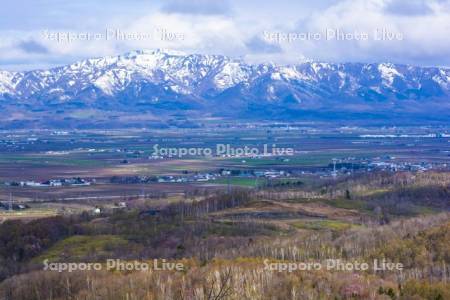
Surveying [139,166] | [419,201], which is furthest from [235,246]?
[139,166]

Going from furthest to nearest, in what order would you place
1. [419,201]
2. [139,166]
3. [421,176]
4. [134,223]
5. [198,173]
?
[139,166], [198,173], [421,176], [419,201], [134,223]

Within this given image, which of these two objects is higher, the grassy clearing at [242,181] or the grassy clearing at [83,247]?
the grassy clearing at [83,247]

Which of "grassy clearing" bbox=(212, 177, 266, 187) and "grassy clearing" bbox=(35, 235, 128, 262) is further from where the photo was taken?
"grassy clearing" bbox=(212, 177, 266, 187)

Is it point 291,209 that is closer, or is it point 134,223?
point 134,223

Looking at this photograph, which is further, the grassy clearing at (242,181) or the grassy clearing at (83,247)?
the grassy clearing at (242,181)

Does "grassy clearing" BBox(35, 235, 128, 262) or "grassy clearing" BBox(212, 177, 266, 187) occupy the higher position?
"grassy clearing" BBox(35, 235, 128, 262)

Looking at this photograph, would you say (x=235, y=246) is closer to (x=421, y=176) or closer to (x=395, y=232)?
(x=395, y=232)

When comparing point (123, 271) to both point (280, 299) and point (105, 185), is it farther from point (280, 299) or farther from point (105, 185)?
point (105, 185)

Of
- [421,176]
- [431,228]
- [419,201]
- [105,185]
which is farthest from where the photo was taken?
[105,185]

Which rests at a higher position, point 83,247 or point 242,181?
point 83,247

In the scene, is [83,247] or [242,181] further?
[242,181]
